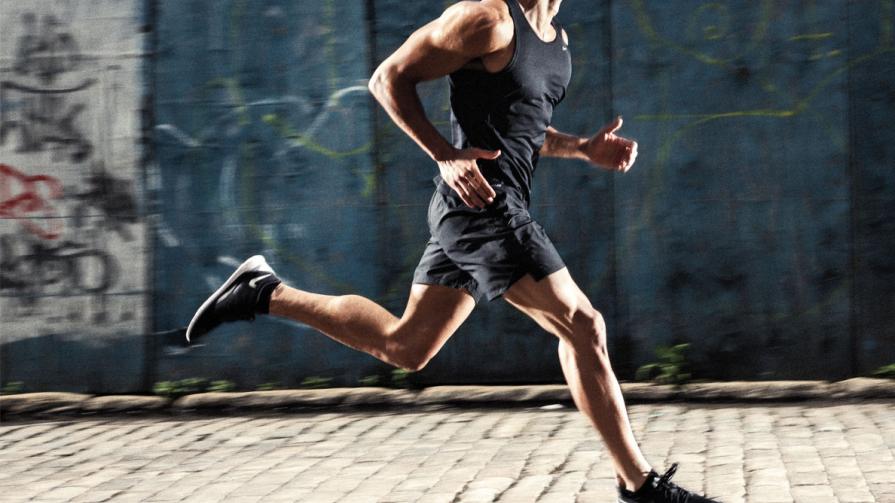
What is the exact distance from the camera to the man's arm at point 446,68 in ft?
15.0

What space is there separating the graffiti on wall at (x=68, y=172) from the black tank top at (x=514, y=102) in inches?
154

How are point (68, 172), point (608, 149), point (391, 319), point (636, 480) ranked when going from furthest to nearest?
point (68, 172), point (608, 149), point (391, 319), point (636, 480)

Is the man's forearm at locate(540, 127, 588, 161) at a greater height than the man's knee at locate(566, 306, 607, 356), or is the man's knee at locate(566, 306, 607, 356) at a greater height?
the man's forearm at locate(540, 127, 588, 161)

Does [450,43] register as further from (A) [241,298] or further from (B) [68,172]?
(B) [68,172]

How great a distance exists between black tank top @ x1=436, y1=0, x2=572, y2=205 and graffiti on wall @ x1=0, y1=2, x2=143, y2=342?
12.8ft

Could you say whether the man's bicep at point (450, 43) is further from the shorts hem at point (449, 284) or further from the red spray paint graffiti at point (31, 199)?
the red spray paint graffiti at point (31, 199)

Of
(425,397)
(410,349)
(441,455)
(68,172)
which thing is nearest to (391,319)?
(410,349)

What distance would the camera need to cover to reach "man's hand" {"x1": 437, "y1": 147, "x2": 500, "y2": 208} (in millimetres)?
4719

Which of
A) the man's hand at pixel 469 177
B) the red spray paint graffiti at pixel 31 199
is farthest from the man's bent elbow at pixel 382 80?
the red spray paint graffiti at pixel 31 199

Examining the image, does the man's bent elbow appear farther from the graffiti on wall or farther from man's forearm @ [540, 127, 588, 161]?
the graffiti on wall

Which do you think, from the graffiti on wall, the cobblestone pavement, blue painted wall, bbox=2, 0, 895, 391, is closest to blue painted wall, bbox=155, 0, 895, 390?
blue painted wall, bbox=2, 0, 895, 391

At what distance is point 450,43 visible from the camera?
4.62 metres

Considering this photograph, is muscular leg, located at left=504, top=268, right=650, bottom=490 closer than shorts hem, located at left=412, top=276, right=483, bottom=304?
Yes

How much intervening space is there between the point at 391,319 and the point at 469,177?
0.74 m
